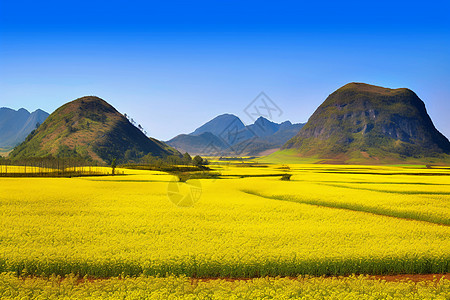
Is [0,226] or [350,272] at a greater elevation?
[0,226]

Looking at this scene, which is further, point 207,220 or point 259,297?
point 207,220

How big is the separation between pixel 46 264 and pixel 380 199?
44.1 metres

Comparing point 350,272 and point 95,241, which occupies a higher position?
point 95,241

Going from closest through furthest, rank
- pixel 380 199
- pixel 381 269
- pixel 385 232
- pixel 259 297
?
pixel 259 297 < pixel 381 269 < pixel 385 232 < pixel 380 199

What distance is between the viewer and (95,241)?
23031 millimetres

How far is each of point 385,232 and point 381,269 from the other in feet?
23.0

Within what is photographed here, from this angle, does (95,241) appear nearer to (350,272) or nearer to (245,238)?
(245,238)

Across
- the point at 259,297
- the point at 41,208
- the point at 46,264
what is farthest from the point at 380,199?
the point at 41,208

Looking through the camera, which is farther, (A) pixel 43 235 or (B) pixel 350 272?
(A) pixel 43 235

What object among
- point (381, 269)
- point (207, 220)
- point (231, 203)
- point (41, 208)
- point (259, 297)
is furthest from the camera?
point (231, 203)

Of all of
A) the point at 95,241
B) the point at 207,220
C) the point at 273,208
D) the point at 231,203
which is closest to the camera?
the point at 95,241

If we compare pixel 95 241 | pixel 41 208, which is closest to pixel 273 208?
pixel 95 241

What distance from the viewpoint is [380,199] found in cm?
4450

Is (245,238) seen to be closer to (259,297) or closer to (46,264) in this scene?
(259,297)
